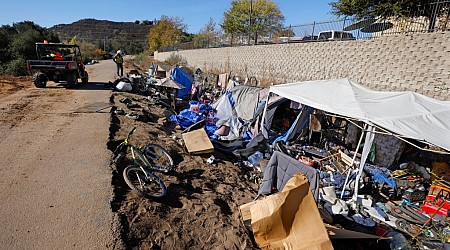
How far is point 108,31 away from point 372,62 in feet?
305

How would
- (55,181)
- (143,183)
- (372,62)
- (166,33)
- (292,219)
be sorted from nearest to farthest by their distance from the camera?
1. (292,219)
2. (55,181)
3. (143,183)
4. (372,62)
5. (166,33)

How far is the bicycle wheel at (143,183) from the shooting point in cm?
397

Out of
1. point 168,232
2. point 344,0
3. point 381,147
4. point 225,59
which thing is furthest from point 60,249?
point 225,59

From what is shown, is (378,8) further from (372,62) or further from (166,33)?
(166,33)

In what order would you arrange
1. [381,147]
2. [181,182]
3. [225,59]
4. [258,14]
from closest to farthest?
[181,182]
[381,147]
[225,59]
[258,14]

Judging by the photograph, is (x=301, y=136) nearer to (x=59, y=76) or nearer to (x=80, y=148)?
(x=80, y=148)

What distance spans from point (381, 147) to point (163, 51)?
3893cm

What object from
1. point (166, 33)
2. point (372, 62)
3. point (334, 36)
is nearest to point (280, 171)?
point (372, 62)

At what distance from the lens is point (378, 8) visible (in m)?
10.5

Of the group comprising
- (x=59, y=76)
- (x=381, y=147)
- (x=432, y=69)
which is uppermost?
(x=432, y=69)

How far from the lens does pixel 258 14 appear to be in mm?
33688

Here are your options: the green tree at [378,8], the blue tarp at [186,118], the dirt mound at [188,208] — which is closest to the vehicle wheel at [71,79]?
the blue tarp at [186,118]

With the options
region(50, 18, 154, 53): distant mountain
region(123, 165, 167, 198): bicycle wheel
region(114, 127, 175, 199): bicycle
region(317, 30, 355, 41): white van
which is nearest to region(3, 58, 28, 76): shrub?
region(114, 127, 175, 199): bicycle

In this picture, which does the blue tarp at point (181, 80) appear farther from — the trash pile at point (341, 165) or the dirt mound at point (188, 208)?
the dirt mound at point (188, 208)
